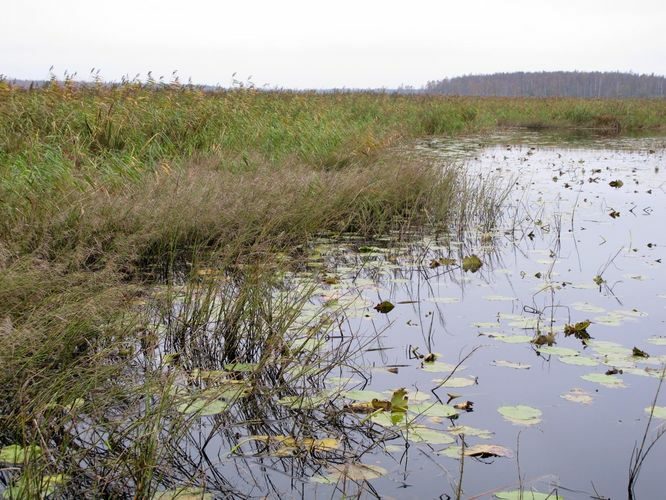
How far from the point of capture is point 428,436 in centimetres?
279

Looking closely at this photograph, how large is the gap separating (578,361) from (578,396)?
43 cm

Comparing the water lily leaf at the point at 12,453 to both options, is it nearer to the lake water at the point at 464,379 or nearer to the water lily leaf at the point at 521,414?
the lake water at the point at 464,379

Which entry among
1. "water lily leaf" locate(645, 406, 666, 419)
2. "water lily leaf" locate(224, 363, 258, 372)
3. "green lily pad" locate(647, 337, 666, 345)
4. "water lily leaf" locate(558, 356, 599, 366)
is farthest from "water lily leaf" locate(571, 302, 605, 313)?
"water lily leaf" locate(224, 363, 258, 372)

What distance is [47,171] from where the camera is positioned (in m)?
6.35

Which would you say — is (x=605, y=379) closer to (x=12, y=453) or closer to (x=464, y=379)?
(x=464, y=379)

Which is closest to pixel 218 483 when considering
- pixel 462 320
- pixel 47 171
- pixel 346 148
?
pixel 462 320

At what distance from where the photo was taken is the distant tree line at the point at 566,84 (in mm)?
68438

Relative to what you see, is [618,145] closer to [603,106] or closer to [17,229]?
[603,106]

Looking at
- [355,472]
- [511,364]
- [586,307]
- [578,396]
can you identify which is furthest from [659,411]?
[586,307]

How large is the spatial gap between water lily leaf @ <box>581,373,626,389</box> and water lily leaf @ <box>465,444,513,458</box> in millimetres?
891

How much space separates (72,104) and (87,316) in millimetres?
6701

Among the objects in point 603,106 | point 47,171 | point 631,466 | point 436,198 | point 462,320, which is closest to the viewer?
point 631,466

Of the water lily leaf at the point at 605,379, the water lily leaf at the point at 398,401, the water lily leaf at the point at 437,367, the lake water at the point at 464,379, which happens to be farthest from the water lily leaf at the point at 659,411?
the water lily leaf at the point at 398,401

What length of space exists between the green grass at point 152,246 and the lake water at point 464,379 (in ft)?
0.43
